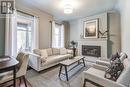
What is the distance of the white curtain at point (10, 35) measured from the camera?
291 cm

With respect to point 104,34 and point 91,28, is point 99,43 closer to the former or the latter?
point 104,34

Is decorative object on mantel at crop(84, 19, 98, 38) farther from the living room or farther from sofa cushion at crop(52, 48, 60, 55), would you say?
sofa cushion at crop(52, 48, 60, 55)

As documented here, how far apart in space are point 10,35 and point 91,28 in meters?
4.02

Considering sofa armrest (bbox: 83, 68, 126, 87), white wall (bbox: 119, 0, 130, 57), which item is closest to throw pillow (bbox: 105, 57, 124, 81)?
sofa armrest (bbox: 83, 68, 126, 87)

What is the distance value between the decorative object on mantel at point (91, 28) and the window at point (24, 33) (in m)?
3.07

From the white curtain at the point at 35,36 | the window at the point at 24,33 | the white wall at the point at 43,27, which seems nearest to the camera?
the window at the point at 24,33

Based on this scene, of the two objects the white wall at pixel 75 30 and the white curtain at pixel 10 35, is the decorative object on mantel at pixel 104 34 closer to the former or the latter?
the white wall at pixel 75 30

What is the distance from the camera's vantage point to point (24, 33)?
403 centimetres

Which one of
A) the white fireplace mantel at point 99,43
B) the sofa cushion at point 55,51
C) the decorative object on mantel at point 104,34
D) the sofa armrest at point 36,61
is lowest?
the sofa armrest at point 36,61

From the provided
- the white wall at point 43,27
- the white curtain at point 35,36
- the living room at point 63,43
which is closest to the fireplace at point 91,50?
the living room at point 63,43

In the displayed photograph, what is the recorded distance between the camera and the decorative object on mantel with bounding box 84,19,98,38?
505 cm

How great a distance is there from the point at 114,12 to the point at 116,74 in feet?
13.5

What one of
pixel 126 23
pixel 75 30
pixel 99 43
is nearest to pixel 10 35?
pixel 126 23

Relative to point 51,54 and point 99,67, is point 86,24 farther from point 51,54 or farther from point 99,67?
point 99,67
